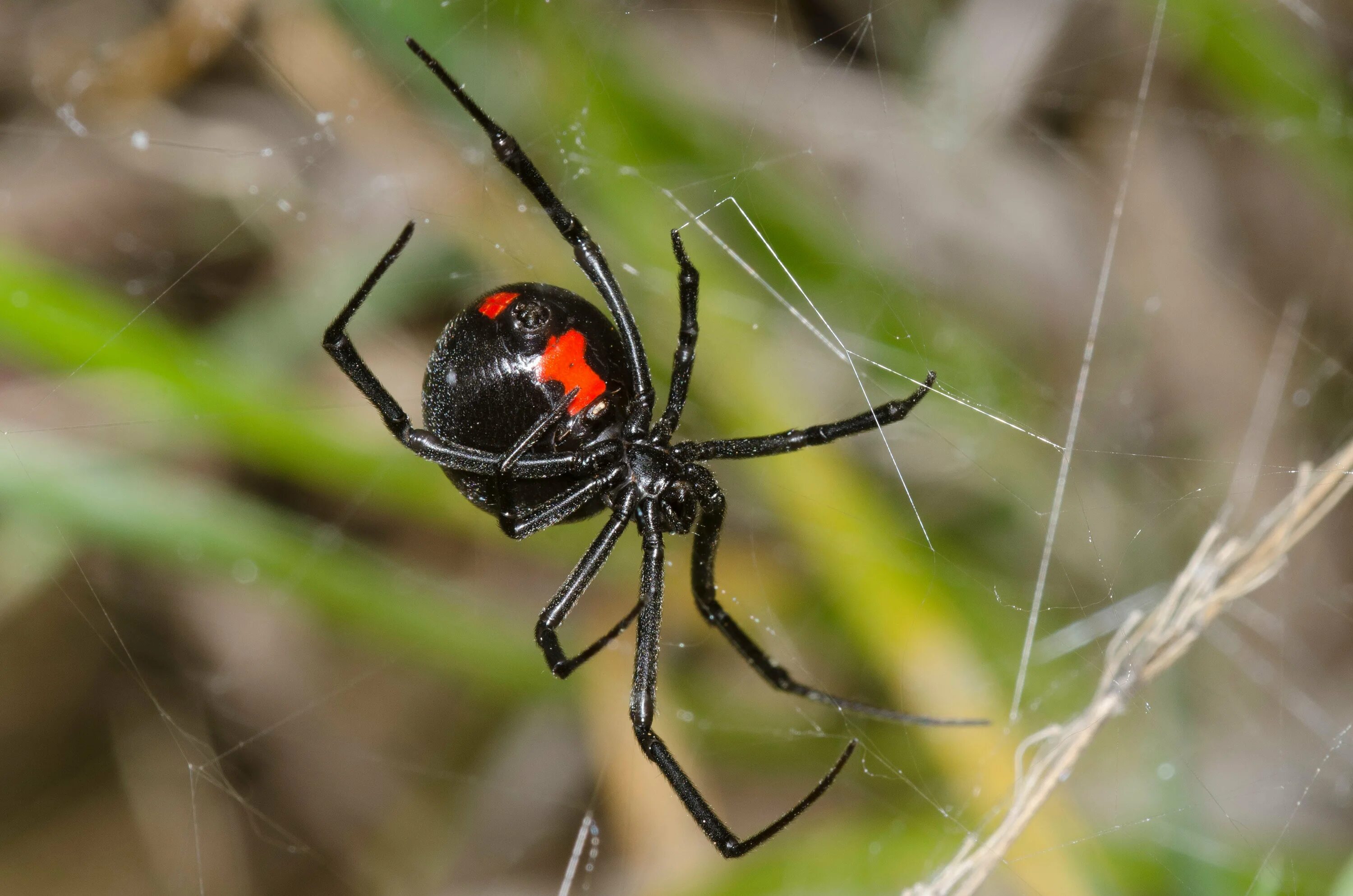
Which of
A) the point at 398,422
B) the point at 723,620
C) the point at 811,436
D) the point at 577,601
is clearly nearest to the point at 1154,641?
the point at 811,436

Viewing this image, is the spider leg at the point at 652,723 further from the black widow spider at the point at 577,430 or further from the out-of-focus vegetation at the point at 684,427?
the out-of-focus vegetation at the point at 684,427

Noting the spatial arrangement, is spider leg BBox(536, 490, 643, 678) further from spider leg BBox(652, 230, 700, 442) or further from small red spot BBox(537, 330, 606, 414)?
small red spot BBox(537, 330, 606, 414)

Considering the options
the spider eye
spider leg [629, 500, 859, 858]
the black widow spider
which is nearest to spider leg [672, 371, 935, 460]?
the black widow spider

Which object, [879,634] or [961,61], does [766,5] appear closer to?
[961,61]

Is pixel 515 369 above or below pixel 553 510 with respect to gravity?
above

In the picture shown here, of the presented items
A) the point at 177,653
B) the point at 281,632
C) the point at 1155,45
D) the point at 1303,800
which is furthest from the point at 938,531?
the point at 177,653

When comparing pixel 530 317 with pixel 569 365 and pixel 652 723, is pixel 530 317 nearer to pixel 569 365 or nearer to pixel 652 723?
pixel 569 365

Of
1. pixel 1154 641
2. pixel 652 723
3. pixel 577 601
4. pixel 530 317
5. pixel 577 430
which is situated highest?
Answer: pixel 530 317

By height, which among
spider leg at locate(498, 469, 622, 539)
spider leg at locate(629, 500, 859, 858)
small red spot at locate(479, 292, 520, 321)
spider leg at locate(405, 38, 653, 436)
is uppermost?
spider leg at locate(405, 38, 653, 436)
